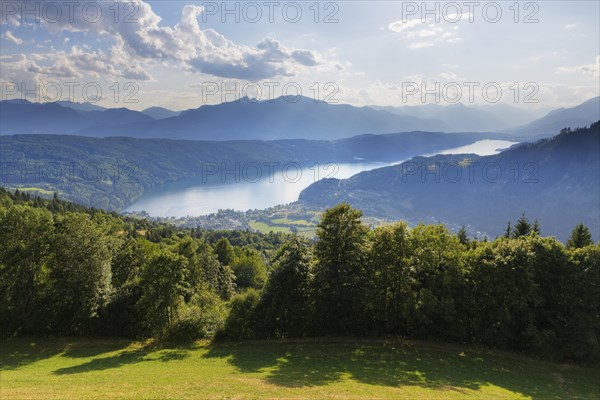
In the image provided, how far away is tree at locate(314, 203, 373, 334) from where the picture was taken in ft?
A: 93.9

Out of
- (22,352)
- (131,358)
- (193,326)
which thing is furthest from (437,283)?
(22,352)

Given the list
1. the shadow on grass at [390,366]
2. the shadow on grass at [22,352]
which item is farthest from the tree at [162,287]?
the shadow on grass at [22,352]

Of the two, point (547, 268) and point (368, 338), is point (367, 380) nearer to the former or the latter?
point (368, 338)

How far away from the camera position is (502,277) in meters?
27.9

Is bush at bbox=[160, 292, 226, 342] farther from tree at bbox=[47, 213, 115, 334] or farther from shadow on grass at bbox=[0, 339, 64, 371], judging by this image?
shadow on grass at bbox=[0, 339, 64, 371]

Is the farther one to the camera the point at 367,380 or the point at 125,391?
the point at 367,380

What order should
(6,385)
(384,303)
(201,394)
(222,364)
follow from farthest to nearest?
(384,303) < (222,364) < (6,385) < (201,394)

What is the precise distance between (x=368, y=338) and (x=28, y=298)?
27.8 meters

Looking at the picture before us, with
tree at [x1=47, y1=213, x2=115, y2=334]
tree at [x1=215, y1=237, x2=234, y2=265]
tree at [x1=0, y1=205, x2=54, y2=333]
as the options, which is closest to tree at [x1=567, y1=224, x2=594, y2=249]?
tree at [x1=47, y1=213, x2=115, y2=334]

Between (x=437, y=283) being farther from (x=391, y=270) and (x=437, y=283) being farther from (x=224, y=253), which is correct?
(x=224, y=253)

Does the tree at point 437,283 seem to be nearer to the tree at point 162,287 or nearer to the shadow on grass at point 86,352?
the shadow on grass at point 86,352

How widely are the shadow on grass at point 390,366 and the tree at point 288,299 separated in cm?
147

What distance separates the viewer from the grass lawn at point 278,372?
714 inches

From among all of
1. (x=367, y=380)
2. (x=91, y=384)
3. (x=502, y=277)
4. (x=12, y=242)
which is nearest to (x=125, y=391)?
(x=91, y=384)
